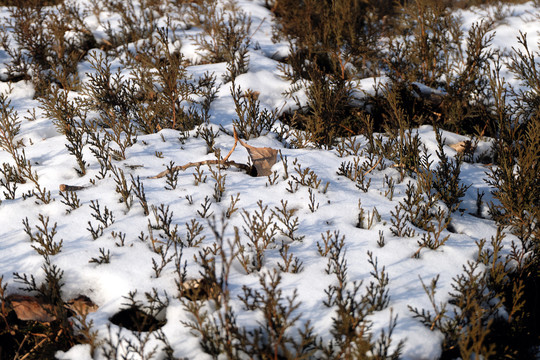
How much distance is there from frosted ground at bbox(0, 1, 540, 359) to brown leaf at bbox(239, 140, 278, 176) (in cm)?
9

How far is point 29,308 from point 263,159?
233 centimetres

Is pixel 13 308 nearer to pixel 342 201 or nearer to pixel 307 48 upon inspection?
pixel 342 201

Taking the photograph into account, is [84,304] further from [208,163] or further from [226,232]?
[208,163]

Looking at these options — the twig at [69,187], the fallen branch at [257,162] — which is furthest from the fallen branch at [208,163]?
the twig at [69,187]

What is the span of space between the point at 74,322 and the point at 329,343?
1.57m

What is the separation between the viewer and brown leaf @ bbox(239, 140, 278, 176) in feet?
12.1

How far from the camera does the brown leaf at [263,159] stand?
3703 millimetres

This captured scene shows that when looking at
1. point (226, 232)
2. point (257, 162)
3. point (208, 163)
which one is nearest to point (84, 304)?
point (226, 232)

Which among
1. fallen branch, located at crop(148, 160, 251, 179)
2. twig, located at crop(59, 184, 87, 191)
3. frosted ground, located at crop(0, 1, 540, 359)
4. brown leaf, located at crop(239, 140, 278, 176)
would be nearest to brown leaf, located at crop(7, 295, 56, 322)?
frosted ground, located at crop(0, 1, 540, 359)

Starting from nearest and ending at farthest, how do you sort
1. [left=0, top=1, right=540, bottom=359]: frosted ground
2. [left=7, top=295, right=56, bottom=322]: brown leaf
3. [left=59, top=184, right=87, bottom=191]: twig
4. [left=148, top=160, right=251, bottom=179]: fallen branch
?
[left=0, top=1, right=540, bottom=359]: frosted ground < [left=7, top=295, right=56, bottom=322]: brown leaf < [left=59, top=184, right=87, bottom=191]: twig < [left=148, top=160, right=251, bottom=179]: fallen branch

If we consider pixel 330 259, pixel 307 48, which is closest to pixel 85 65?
pixel 307 48

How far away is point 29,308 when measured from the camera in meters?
2.41

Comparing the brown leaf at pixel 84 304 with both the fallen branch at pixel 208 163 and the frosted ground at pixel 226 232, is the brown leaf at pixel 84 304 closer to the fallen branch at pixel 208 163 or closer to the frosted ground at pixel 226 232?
the frosted ground at pixel 226 232

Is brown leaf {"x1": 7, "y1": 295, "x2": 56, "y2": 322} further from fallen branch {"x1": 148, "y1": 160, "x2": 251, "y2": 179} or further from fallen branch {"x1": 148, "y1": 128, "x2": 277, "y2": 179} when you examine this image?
fallen branch {"x1": 148, "y1": 128, "x2": 277, "y2": 179}
